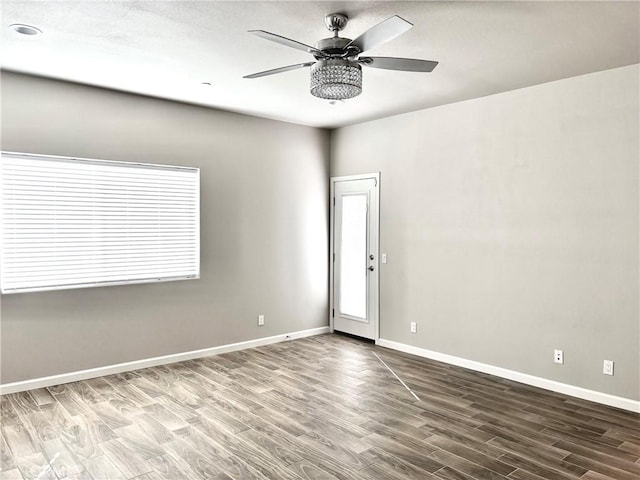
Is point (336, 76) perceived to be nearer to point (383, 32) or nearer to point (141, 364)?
point (383, 32)

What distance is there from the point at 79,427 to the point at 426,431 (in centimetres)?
250

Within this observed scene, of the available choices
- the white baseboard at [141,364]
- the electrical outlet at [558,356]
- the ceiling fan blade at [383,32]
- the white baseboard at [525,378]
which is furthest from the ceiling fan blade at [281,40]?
the white baseboard at [141,364]

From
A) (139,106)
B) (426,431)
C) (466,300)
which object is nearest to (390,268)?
(466,300)

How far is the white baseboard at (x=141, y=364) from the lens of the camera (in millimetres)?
4090

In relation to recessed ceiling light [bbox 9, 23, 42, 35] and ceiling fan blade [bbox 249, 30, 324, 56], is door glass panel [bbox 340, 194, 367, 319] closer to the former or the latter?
ceiling fan blade [bbox 249, 30, 324, 56]

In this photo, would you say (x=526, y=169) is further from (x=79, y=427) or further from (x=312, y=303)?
(x=79, y=427)

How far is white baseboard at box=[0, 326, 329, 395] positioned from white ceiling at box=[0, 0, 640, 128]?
106 inches

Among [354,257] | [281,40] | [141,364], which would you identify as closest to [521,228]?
[354,257]

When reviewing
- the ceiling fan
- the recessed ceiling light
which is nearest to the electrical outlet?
the ceiling fan

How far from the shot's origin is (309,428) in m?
3.37

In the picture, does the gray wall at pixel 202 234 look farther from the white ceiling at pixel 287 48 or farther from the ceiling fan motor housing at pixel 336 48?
the ceiling fan motor housing at pixel 336 48

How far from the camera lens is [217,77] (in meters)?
4.05

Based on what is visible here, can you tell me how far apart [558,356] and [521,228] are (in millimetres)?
1192

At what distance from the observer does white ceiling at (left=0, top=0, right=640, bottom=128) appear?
2.75 m
